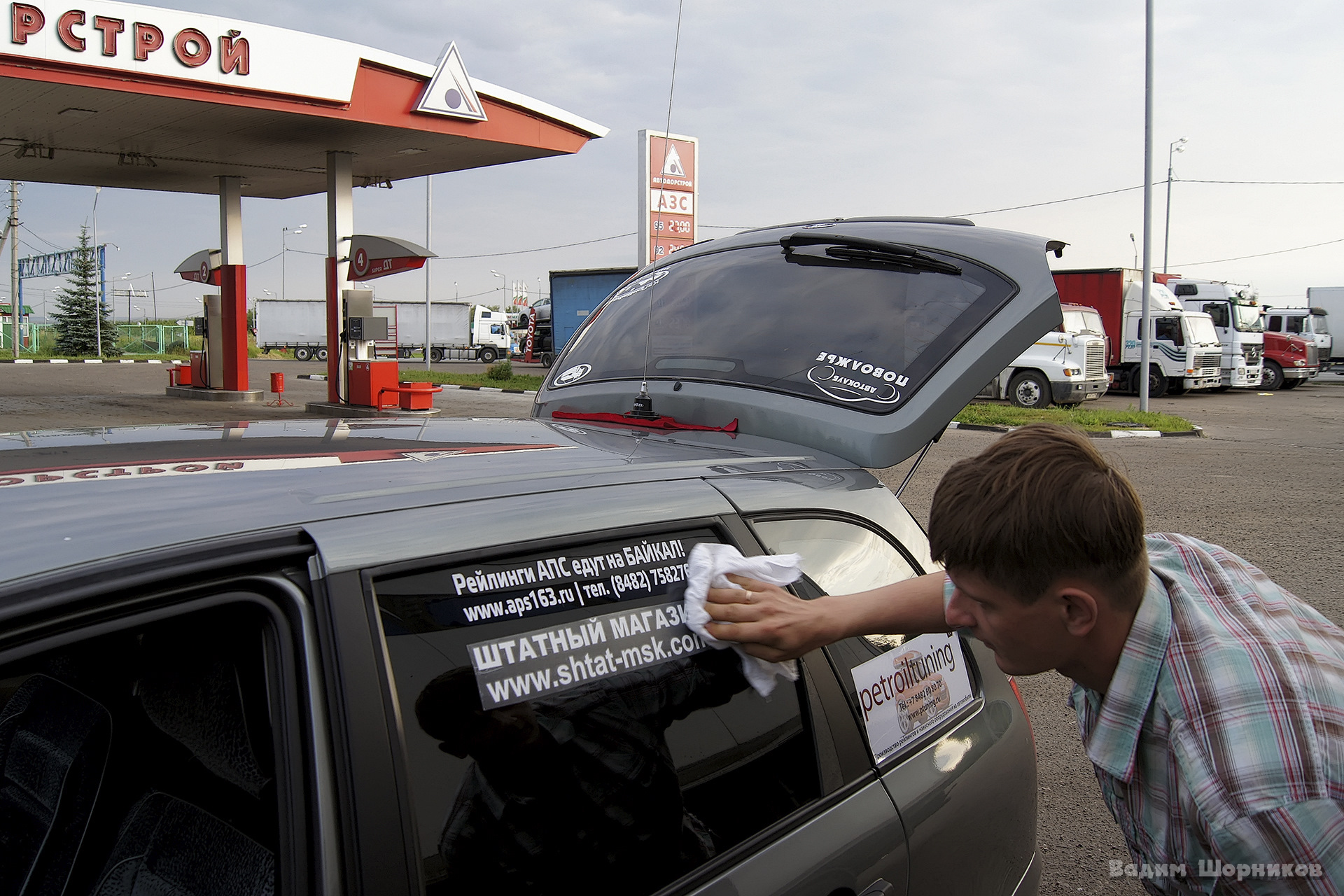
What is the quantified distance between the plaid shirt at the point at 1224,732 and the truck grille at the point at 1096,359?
22638 millimetres

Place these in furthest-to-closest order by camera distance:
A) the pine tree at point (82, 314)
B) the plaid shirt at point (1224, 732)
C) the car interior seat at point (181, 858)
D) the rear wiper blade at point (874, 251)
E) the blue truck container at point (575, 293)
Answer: the pine tree at point (82, 314)
the blue truck container at point (575, 293)
the rear wiper blade at point (874, 251)
the car interior seat at point (181, 858)
the plaid shirt at point (1224, 732)

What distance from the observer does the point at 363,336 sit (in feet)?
55.0

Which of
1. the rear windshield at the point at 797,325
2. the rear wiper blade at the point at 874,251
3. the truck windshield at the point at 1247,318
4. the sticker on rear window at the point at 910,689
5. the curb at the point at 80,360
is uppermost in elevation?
the truck windshield at the point at 1247,318

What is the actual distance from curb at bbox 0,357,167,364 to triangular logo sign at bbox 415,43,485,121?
28.6 metres

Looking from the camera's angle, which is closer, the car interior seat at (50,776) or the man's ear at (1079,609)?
the man's ear at (1079,609)

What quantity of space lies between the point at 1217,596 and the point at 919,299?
150cm

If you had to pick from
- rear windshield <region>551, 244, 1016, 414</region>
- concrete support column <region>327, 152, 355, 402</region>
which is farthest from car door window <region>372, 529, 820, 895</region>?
concrete support column <region>327, 152, 355, 402</region>

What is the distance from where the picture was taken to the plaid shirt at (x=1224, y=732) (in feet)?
3.35

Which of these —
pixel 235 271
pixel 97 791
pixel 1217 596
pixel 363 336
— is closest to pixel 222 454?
pixel 97 791

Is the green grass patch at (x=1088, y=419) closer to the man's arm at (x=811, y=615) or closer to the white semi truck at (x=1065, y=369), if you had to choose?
the white semi truck at (x=1065, y=369)

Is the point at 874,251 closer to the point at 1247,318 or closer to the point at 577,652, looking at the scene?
the point at 577,652

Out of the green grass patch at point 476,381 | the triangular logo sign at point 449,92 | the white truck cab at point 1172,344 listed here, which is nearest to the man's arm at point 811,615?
the triangular logo sign at point 449,92

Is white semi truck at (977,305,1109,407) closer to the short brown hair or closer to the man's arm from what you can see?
the man's arm

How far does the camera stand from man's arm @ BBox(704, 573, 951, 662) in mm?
1548
